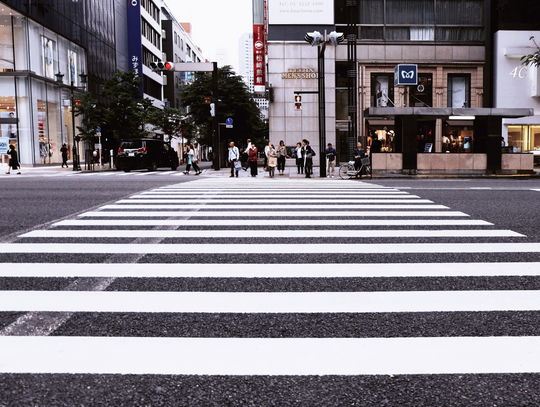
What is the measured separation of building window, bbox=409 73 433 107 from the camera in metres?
39.2

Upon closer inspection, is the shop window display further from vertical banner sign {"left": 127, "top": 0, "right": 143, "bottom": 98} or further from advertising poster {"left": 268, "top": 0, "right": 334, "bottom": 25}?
vertical banner sign {"left": 127, "top": 0, "right": 143, "bottom": 98}

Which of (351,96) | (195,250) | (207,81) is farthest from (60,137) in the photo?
(195,250)

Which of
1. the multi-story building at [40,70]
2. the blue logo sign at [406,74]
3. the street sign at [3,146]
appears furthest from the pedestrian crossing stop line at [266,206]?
the multi-story building at [40,70]

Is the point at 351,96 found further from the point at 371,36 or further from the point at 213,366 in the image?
the point at 213,366

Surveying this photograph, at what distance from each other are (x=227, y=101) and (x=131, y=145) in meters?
11.3

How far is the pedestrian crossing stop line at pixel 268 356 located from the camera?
9.59ft

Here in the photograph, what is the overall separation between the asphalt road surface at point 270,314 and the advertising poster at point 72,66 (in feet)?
131

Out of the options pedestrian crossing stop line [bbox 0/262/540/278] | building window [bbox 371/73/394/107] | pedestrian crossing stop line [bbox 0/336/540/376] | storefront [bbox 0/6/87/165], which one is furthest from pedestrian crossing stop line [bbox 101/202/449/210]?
building window [bbox 371/73/394/107]

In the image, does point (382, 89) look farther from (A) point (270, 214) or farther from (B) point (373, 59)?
(A) point (270, 214)

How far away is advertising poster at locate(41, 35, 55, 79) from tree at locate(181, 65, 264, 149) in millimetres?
10251

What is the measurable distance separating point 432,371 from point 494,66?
40585 millimetres

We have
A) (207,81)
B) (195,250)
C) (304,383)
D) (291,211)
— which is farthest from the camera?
(207,81)

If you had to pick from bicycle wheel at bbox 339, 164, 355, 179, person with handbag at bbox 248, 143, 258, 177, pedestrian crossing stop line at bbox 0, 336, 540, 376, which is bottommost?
pedestrian crossing stop line at bbox 0, 336, 540, 376

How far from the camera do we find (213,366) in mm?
2979
